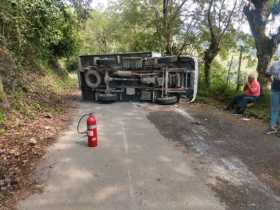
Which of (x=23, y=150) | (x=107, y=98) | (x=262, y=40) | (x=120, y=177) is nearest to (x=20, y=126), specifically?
(x=23, y=150)

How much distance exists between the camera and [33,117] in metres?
7.33

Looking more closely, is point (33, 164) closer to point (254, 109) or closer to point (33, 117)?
point (33, 117)

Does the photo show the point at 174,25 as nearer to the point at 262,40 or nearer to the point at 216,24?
the point at 216,24

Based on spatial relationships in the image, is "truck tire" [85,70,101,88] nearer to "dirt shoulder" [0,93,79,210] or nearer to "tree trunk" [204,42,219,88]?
"dirt shoulder" [0,93,79,210]

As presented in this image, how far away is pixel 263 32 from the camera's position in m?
10.7

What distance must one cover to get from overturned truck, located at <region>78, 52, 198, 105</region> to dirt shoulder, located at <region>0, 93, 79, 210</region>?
3665mm

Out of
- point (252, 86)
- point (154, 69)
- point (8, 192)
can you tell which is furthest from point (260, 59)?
point (8, 192)

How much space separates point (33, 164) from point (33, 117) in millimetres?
2834

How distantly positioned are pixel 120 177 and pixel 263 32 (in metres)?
8.76

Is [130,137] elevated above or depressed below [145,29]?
below

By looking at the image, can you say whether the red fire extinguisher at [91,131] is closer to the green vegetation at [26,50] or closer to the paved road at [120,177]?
the paved road at [120,177]

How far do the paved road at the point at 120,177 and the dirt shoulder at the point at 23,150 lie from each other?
17 centimetres

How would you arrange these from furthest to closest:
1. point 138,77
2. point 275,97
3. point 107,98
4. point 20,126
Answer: point 138,77 → point 107,98 → point 275,97 → point 20,126

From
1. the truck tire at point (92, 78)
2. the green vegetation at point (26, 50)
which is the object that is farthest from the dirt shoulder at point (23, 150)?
the truck tire at point (92, 78)
